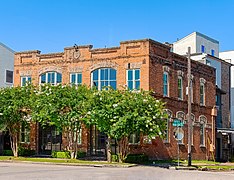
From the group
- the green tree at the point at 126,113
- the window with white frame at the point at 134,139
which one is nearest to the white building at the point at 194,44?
the window with white frame at the point at 134,139

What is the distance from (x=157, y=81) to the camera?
39000 mm

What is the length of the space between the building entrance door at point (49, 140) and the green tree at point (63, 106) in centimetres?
482

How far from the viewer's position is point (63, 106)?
117 feet

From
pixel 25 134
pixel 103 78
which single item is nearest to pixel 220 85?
pixel 103 78

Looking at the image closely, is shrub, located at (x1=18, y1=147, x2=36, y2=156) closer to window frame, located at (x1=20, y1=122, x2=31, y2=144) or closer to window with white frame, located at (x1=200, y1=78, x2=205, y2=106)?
window frame, located at (x1=20, y1=122, x2=31, y2=144)

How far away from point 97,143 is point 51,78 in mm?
7517

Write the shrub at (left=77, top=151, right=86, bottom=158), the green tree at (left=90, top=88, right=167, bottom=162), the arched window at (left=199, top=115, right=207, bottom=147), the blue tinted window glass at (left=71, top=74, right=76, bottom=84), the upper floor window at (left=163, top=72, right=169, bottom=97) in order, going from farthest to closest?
1. the arched window at (left=199, top=115, right=207, bottom=147)
2. the blue tinted window glass at (left=71, top=74, right=76, bottom=84)
3. the upper floor window at (left=163, top=72, right=169, bottom=97)
4. the shrub at (left=77, top=151, right=86, bottom=158)
5. the green tree at (left=90, top=88, right=167, bottom=162)

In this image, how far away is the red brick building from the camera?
126 ft

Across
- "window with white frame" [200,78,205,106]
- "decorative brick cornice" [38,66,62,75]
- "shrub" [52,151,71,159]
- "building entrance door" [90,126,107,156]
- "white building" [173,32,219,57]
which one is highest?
"white building" [173,32,219,57]

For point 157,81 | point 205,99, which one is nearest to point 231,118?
point 205,99

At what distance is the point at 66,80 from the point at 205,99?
13.8 metres

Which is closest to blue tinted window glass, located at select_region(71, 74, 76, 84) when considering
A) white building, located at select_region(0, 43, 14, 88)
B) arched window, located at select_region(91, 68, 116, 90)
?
arched window, located at select_region(91, 68, 116, 90)

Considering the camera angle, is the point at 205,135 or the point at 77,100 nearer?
the point at 77,100

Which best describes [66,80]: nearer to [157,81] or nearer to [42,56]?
[42,56]
